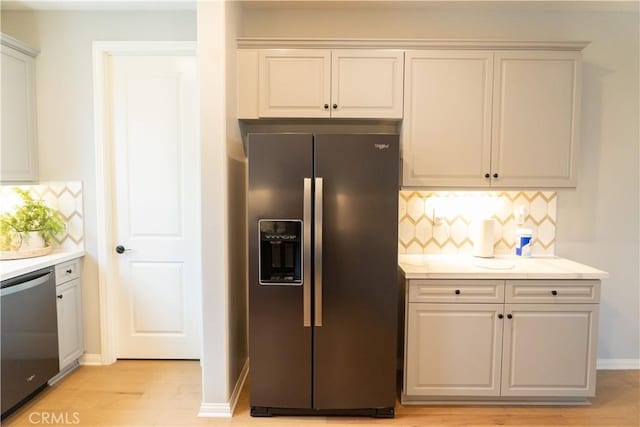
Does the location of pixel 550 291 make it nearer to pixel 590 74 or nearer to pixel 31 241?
pixel 590 74

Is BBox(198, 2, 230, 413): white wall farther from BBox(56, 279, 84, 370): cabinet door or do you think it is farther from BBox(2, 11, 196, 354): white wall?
BBox(56, 279, 84, 370): cabinet door

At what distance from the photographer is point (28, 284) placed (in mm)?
2230

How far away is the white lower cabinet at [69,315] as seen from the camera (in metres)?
2.54

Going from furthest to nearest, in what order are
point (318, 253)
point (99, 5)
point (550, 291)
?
point (99, 5), point (550, 291), point (318, 253)

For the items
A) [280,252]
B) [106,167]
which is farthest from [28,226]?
[280,252]

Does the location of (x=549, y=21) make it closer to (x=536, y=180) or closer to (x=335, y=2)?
(x=536, y=180)

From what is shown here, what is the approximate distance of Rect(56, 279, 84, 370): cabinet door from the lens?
2551mm

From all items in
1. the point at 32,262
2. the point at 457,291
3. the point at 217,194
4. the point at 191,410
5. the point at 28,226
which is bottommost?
the point at 191,410

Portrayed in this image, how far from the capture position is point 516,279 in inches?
86.9

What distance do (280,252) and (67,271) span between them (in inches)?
67.6

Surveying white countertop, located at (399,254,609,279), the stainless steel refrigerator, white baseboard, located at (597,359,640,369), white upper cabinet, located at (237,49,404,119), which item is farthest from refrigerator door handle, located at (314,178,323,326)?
white baseboard, located at (597,359,640,369)

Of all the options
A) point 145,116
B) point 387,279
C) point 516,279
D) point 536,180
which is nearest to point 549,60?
point 536,180

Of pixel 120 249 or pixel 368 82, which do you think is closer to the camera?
pixel 368 82

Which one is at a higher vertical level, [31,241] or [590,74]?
[590,74]
